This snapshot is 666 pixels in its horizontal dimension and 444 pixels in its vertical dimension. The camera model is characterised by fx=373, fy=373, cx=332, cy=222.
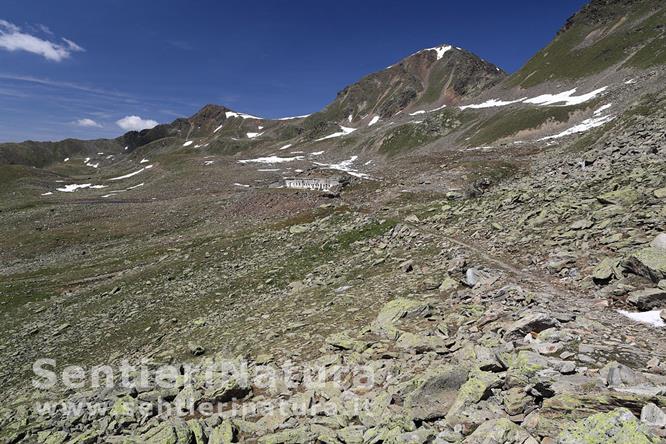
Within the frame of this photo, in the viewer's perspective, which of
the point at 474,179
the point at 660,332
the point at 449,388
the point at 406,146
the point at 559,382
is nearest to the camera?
the point at 559,382

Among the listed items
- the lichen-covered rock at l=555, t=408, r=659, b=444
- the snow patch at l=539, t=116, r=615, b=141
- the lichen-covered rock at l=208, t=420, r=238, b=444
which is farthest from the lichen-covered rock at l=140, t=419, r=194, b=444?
the snow patch at l=539, t=116, r=615, b=141

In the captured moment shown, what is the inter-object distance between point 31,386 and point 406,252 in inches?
891

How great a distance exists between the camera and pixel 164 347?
20.3m

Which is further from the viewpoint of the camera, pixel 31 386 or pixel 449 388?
pixel 31 386

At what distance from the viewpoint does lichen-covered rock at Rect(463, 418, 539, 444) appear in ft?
23.4

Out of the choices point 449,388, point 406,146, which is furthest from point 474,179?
point 406,146

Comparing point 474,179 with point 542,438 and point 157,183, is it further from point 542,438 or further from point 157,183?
A: point 157,183

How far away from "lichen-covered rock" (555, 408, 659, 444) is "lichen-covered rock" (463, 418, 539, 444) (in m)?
0.59

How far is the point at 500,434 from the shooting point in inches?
291

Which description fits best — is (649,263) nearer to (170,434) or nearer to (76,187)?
(170,434)

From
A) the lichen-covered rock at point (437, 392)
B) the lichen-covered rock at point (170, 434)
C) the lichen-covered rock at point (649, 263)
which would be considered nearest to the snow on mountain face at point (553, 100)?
the lichen-covered rock at point (649, 263)

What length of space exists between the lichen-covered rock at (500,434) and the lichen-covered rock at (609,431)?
589 mm

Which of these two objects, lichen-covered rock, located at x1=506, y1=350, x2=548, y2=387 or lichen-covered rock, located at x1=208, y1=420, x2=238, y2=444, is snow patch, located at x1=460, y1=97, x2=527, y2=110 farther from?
lichen-covered rock, located at x1=208, y1=420, x2=238, y2=444

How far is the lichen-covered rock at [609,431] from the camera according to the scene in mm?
6168
